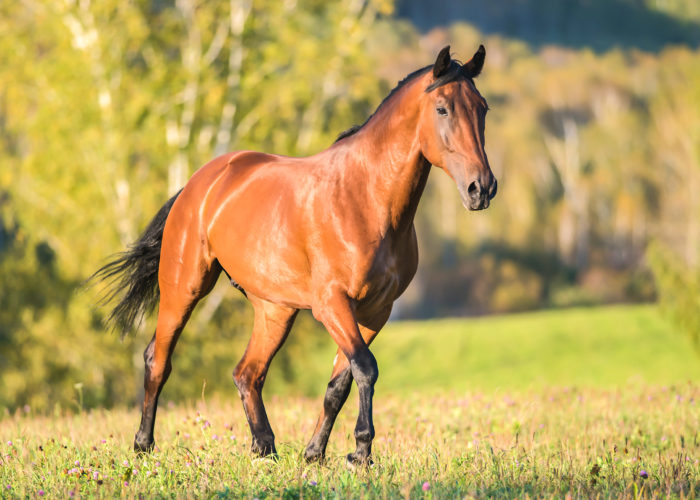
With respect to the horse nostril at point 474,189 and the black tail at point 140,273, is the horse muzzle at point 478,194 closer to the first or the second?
the horse nostril at point 474,189

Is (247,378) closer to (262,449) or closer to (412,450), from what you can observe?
(262,449)

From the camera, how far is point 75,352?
19531 mm

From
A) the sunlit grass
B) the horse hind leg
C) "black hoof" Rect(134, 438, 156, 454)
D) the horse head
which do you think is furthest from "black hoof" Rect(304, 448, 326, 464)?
the horse head

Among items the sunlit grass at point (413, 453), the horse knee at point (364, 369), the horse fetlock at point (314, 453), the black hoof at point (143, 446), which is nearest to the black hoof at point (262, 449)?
the sunlit grass at point (413, 453)

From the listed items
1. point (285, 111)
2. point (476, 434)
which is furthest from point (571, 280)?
point (476, 434)

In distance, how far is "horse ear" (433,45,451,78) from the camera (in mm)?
4547

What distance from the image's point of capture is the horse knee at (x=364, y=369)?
15.1ft

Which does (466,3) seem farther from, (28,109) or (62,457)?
(62,457)

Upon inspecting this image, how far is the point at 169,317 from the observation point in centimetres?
620

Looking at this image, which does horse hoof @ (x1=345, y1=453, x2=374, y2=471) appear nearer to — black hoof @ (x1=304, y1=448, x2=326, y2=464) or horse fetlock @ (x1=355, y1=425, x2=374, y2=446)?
horse fetlock @ (x1=355, y1=425, x2=374, y2=446)

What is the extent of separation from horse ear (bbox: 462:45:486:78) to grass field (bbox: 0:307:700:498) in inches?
86.7

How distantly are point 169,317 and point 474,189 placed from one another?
2.80 m

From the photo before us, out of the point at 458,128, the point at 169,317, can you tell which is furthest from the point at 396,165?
the point at 169,317

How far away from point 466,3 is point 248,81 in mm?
30724
